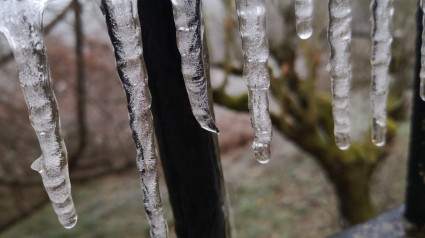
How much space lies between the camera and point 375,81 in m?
0.87

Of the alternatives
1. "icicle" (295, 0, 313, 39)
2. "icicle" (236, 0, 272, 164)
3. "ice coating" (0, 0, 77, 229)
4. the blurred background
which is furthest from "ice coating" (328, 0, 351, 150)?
the blurred background

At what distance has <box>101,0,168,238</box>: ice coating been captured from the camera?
0.57 m

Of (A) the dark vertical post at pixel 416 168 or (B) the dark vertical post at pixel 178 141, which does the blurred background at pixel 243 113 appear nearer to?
(A) the dark vertical post at pixel 416 168

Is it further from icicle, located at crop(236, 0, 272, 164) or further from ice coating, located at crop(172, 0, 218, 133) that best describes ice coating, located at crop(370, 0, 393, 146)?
ice coating, located at crop(172, 0, 218, 133)

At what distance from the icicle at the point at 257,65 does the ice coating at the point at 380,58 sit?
27 centimetres

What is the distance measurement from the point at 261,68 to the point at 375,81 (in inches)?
12.5

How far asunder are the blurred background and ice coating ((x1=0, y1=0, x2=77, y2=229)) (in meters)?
2.88

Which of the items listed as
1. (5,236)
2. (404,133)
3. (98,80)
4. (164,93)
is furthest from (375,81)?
(404,133)

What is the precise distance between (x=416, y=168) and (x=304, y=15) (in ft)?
1.97

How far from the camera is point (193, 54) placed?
612mm

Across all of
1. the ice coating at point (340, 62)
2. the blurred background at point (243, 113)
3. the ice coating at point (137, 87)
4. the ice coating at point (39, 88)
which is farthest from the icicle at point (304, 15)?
the blurred background at point (243, 113)

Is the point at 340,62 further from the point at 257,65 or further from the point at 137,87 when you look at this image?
the point at 137,87

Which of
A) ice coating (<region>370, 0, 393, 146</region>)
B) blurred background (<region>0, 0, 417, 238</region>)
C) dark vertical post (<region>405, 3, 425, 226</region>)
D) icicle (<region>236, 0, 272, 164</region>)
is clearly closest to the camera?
icicle (<region>236, 0, 272, 164</region>)

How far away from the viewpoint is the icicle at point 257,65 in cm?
64
